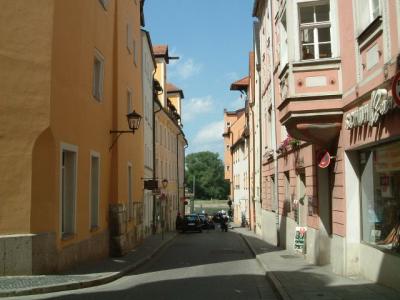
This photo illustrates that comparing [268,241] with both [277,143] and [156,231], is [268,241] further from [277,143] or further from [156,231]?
[156,231]

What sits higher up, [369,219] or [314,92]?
[314,92]

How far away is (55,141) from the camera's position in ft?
43.1

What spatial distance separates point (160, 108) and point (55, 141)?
2770 cm

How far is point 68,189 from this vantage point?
14828 mm

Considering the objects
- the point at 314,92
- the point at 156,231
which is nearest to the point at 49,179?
the point at 314,92

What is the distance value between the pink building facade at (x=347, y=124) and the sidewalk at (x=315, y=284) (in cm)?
29

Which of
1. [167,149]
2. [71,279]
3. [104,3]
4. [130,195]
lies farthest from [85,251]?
[167,149]

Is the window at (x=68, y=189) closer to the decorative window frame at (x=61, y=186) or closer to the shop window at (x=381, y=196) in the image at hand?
the decorative window frame at (x=61, y=186)

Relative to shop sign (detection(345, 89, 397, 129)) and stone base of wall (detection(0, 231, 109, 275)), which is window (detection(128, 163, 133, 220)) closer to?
stone base of wall (detection(0, 231, 109, 275))

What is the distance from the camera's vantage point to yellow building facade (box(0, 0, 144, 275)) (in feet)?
40.1

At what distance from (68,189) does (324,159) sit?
6.62 m

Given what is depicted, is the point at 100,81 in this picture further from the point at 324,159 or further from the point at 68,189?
the point at 324,159

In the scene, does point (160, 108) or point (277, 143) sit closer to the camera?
point (277, 143)

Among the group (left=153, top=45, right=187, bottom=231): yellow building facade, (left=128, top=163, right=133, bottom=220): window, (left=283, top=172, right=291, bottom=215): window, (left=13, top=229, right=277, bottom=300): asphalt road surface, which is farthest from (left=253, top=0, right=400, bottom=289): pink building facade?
(left=153, top=45, right=187, bottom=231): yellow building facade
